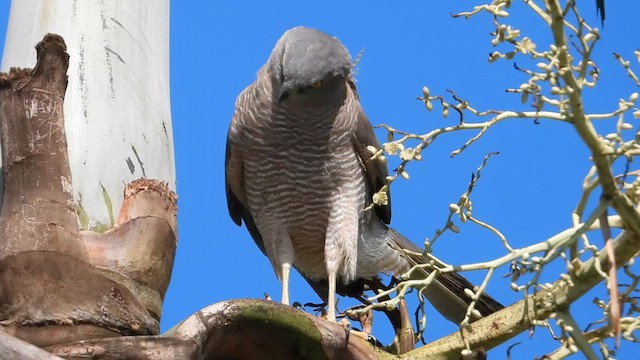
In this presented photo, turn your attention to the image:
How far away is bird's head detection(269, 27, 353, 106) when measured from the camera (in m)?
5.20

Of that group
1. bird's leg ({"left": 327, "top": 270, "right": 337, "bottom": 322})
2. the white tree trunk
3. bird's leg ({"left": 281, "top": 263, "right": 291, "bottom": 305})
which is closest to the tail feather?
bird's leg ({"left": 327, "top": 270, "right": 337, "bottom": 322})

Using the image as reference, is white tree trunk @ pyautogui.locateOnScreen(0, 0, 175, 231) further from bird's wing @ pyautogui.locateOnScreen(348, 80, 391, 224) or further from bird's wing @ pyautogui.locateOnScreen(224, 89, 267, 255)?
bird's wing @ pyautogui.locateOnScreen(348, 80, 391, 224)

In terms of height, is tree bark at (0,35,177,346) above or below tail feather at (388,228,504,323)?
below

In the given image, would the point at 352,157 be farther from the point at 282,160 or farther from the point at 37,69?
the point at 37,69

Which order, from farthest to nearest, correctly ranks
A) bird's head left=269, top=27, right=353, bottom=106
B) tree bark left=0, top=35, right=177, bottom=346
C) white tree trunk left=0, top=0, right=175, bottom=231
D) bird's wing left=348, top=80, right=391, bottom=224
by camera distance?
bird's wing left=348, top=80, right=391, bottom=224 < bird's head left=269, top=27, right=353, bottom=106 < white tree trunk left=0, top=0, right=175, bottom=231 < tree bark left=0, top=35, right=177, bottom=346

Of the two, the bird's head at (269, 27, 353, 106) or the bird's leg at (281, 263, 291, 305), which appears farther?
Result: the bird's leg at (281, 263, 291, 305)

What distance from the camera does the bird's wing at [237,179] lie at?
18.2ft

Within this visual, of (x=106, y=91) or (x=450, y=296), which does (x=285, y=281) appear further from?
(x=106, y=91)

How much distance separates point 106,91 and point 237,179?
6.47 feet

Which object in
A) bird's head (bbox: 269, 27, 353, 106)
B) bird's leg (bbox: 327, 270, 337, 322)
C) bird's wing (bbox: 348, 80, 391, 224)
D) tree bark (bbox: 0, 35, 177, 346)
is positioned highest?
bird's head (bbox: 269, 27, 353, 106)

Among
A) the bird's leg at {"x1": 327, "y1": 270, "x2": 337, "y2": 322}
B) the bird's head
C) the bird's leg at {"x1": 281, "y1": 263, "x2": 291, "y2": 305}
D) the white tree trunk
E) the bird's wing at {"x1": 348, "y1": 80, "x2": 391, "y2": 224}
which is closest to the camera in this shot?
the white tree trunk

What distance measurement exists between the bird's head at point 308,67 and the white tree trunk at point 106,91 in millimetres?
1262

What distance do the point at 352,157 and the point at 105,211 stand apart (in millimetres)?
2152

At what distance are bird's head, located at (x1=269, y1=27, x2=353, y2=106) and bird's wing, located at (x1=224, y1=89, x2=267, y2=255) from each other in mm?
298
